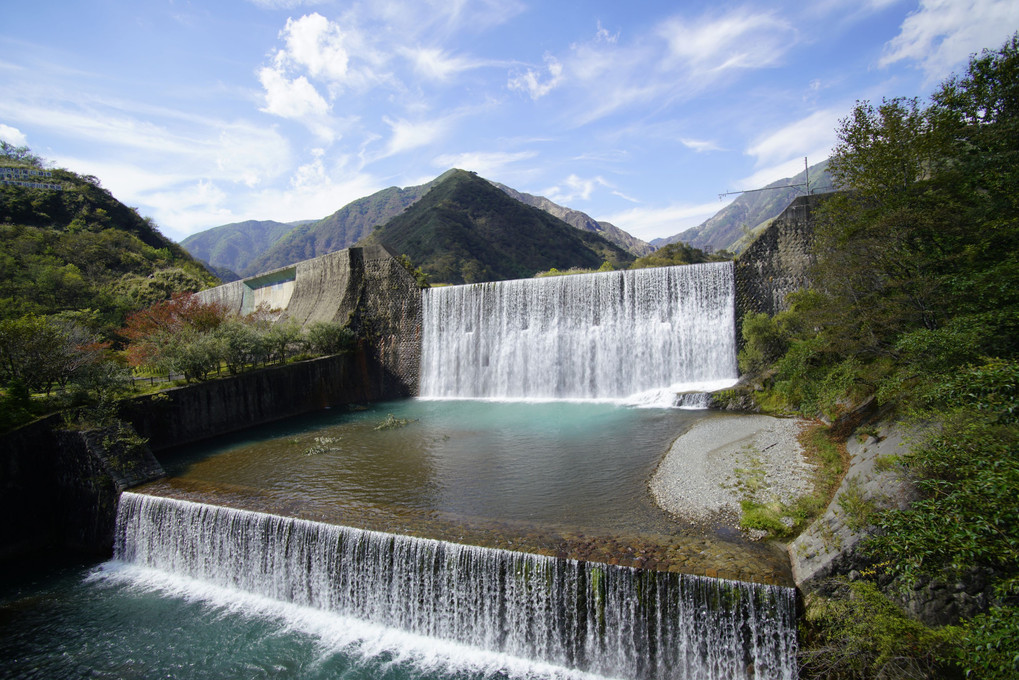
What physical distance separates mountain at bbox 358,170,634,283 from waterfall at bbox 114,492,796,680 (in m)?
40.9

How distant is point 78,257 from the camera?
32031 millimetres

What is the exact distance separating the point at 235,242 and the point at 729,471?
590 ft

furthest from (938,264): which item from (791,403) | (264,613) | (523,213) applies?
(523,213)

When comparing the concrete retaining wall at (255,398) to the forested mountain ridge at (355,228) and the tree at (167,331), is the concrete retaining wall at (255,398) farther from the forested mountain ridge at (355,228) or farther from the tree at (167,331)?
the forested mountain ridge at (355,228)

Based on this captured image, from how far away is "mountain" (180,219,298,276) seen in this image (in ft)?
489

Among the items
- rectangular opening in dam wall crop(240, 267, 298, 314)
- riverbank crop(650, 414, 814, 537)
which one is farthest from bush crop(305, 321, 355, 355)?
riverbank crop(650, 414, 814, 537)

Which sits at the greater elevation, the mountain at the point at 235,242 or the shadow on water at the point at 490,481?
the mountain at the point at 235,242

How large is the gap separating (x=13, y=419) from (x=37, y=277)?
21117mm

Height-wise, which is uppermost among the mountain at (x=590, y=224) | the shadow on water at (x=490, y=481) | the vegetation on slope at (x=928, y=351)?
the mountain at (x=590, y=224)

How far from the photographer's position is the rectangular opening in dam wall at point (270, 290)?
1051 inches

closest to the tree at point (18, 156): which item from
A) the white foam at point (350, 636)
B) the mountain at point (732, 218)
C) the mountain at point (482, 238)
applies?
the mountain at point (482, 238)

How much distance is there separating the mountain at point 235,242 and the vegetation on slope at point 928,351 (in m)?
151

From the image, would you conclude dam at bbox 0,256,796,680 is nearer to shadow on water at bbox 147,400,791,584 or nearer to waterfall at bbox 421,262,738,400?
shadow on water at bbox 147,400,791,584

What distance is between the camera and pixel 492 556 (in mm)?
6309
